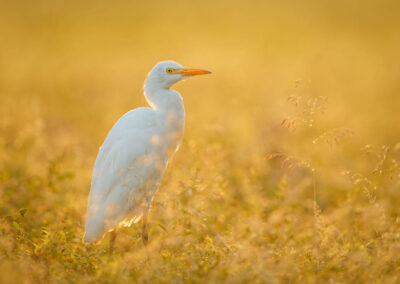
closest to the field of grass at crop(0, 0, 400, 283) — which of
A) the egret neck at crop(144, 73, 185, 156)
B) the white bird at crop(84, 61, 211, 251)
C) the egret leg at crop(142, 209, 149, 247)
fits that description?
the egret leg at crop(142, 209, 149, 247)

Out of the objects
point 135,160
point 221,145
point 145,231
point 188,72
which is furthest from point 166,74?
point 221,145

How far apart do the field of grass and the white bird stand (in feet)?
0.74

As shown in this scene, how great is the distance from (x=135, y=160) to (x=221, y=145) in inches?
87.2

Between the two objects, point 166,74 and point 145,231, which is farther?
point 166,74

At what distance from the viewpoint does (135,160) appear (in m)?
4.16

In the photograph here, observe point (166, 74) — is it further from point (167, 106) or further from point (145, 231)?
point (145, 231)

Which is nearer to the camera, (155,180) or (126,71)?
(155,180)

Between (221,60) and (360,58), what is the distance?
4.63 m

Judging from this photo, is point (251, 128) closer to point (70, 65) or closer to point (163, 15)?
point (70, 65)

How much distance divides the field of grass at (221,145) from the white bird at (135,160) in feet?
0.74

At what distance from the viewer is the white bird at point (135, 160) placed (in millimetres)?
4062

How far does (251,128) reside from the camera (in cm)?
802

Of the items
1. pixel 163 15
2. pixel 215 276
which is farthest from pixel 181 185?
pixel 163 15

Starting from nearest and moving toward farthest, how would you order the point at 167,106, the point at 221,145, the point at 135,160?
the point at 135,160, the point at 167,106, the point at 221,145
